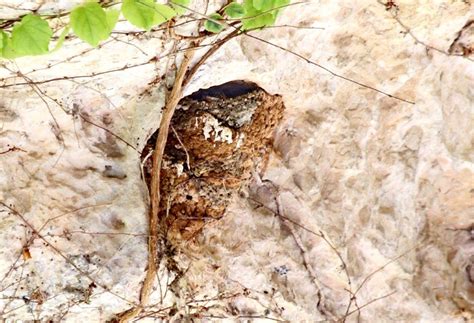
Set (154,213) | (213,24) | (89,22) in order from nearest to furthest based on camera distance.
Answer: (89,22) < (213,24) < (154,213)

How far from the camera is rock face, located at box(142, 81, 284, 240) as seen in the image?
171cm

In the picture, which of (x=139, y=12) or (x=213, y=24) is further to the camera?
(x=213, y=24)

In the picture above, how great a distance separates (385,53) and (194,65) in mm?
541

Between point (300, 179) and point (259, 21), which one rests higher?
point (259, 21)

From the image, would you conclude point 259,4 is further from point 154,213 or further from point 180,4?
point 154,213

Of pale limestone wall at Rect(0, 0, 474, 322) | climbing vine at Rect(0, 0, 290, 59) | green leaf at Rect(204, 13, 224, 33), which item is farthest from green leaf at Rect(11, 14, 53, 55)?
A: green leaf at Rect(204, 13, 224, 33)

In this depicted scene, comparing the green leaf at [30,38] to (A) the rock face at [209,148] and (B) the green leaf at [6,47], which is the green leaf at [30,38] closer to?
(B) the green leaf at [6,47]

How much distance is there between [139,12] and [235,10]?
0.28 metres

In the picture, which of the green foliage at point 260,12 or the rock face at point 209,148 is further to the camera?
the rock face at point 209,148

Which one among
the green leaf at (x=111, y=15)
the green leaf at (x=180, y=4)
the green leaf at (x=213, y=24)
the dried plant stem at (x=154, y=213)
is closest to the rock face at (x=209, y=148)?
the dried plant stem at (x=154, y=213)

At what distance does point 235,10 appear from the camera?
4.25 ft

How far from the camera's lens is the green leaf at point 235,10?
129 cm

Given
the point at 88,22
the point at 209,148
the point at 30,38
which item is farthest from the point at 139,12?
the point at 209,148

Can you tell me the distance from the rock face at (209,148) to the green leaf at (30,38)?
63 centimetres
